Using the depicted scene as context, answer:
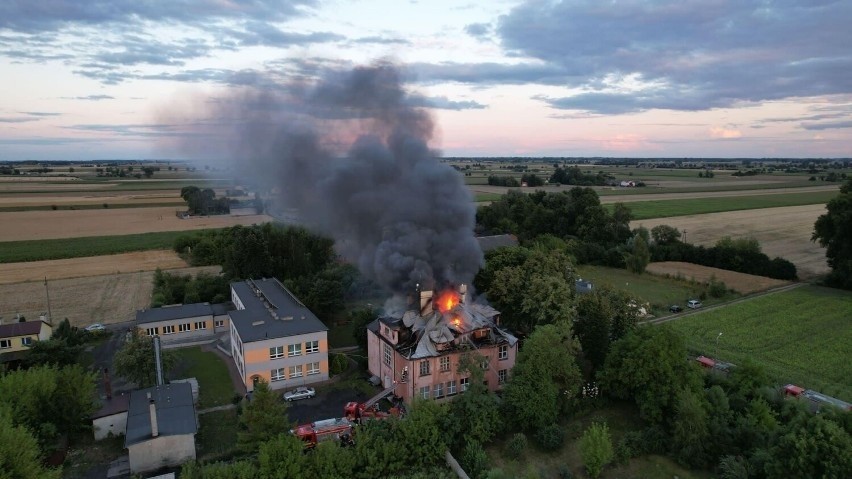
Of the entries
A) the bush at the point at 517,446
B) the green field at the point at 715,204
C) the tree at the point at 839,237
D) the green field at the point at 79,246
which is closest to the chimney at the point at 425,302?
the bush at the point at 517,446

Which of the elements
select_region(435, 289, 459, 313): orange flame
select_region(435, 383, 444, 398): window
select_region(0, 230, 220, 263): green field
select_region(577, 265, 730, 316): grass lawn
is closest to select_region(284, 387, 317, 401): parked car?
select_region(435, 383, 444, 398): window

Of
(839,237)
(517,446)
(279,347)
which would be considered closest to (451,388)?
(517,446)

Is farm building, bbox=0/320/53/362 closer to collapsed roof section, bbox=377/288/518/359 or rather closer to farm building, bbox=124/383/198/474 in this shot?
farm building, bbox=124/383/198/474

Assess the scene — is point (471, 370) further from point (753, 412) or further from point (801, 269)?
point (801, 269)

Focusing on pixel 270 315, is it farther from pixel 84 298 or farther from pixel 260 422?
pixel 84 298

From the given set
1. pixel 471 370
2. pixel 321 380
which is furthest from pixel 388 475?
pixel 321 380

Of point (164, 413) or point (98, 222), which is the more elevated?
point (164, 413)
